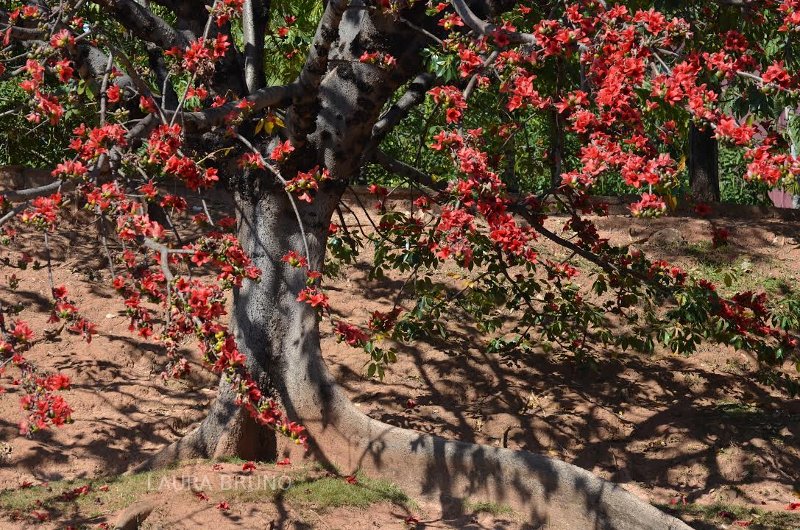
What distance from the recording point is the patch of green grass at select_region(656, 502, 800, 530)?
19.8 ft

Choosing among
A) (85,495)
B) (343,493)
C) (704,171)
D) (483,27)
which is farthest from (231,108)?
(704,171)

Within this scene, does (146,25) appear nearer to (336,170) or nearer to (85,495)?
(336,170)

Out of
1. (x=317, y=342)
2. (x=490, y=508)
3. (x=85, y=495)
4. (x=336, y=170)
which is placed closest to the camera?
(x=85, y=495)

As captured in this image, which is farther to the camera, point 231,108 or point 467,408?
point 467,408

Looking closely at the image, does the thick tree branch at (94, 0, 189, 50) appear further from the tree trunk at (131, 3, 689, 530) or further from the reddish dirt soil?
the reddish dirt soil

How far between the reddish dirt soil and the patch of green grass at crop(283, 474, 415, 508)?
13cm

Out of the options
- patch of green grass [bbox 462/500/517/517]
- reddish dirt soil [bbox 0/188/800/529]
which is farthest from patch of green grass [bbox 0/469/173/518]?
patch of green grass [bbox 462/500/517/517]

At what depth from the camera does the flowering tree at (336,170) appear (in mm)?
5078

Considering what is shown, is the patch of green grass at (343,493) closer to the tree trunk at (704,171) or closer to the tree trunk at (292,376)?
the tree trunk at (292,376)

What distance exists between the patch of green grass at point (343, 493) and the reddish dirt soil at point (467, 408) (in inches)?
5.0

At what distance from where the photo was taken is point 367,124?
22.2ft

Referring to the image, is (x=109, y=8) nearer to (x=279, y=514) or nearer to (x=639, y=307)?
(x=279, y=514)

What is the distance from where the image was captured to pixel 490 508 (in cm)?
637

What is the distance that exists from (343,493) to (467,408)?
6.90 ft
